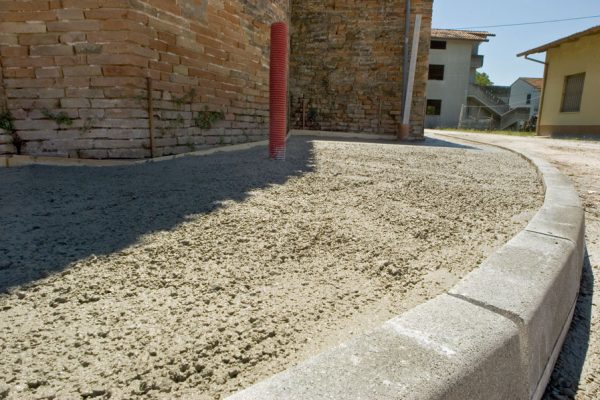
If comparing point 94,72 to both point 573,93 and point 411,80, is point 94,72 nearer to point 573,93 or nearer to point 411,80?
point 411,80

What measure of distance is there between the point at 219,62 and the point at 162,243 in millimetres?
3874

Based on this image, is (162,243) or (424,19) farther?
(424,19)

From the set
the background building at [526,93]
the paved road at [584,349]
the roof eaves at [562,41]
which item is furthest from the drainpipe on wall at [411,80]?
the background building at [526,93]

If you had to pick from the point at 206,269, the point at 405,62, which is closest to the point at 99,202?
the point at 206,269

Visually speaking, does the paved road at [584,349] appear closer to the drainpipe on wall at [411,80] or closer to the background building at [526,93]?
the drainpipe on wall at [411,80]

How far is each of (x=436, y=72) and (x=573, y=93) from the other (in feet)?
39.6

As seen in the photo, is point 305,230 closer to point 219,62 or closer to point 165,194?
point 165,194

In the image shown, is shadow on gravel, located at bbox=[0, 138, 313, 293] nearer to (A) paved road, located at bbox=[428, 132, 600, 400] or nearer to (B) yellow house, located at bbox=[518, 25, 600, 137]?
(A) paved road, located at bbox=[428, 132, 600, 400]

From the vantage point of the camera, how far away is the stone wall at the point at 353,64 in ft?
29.0

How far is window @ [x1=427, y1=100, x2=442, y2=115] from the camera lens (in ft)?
81.9

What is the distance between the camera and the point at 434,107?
25.3 m

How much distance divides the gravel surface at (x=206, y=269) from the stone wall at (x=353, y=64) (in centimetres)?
684

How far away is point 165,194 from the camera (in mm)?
2385

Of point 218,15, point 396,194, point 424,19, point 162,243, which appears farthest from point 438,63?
point 162,243
